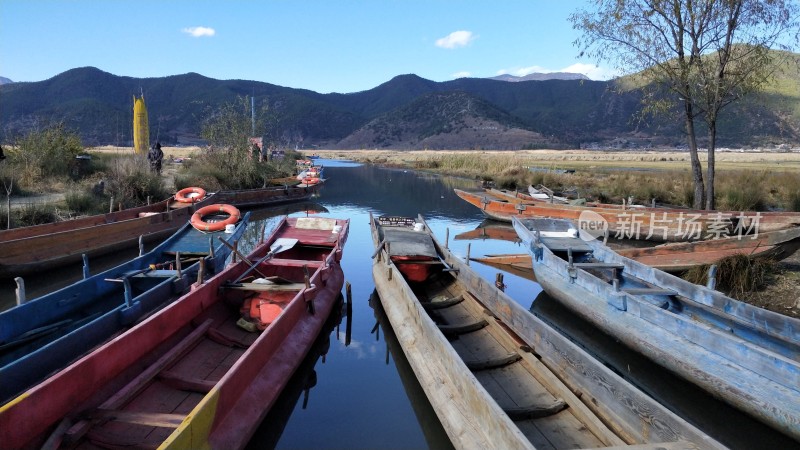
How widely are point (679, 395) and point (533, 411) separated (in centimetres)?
327

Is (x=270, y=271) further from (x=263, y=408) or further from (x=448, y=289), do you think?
(x=263, y=408)

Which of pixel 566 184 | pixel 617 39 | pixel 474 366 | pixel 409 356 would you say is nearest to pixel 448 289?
pixel 409 356

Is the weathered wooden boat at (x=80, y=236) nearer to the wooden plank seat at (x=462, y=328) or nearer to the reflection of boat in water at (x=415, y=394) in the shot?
the reflection of boat in water at (x=415, y=394)

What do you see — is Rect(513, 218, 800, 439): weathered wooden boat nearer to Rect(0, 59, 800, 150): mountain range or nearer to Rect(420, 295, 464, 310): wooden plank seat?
Rect(420, 295, 464, 310): wooden plank seat

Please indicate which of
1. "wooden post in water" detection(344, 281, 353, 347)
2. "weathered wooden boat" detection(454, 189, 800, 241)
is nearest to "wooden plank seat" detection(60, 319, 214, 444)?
"wooden post in water" detection(344, 281, 353, 347)

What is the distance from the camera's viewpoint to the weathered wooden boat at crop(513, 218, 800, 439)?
5250mm

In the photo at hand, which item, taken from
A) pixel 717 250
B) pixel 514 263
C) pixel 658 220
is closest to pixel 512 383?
pixel 717 250

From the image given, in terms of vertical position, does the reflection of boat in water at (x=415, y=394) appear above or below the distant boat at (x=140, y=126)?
below

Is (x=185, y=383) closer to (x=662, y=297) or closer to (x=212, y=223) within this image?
(x=662, y=297)

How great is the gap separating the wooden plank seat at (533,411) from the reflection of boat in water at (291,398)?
283 centimetres

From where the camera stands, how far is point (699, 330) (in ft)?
20.3

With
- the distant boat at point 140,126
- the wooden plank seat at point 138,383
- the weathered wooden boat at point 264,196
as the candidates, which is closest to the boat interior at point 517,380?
the wooden plank seat at point 138,383

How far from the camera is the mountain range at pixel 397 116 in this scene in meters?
83.2

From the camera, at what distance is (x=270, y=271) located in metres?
9.02
